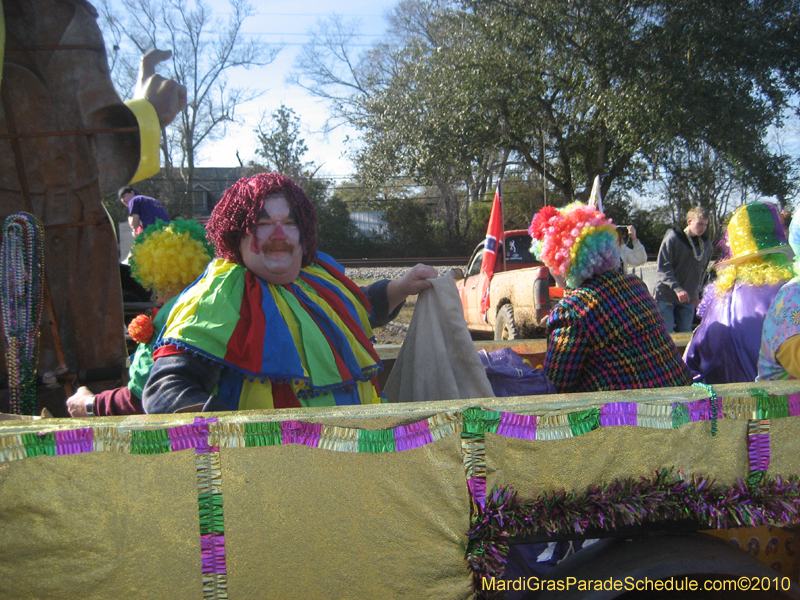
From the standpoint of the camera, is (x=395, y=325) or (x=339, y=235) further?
(x=339, y=235)

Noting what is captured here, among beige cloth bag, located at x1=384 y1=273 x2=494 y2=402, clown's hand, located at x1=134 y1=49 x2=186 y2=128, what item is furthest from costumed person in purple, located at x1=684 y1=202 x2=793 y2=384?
clown's hand, located at x1=134 y1=49 x2=186 y2=128

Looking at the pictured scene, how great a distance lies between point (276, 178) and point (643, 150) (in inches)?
658

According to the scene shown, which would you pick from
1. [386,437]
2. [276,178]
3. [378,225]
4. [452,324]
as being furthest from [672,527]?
[378,225]

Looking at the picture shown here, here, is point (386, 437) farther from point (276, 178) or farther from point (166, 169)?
point (166, 169)

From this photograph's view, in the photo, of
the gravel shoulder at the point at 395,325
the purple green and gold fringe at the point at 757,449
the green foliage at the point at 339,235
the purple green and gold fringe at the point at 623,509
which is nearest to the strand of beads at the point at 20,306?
the purple green and gold fringe at the point at 623,509

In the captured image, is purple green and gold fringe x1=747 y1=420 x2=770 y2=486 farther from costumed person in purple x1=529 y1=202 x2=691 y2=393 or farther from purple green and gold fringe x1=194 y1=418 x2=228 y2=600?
purple green and gold fringe x1=194 y1=418 x2=228 y2=600

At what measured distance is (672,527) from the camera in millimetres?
1658

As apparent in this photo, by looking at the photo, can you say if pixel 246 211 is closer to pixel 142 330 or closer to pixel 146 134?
pixel 142 330

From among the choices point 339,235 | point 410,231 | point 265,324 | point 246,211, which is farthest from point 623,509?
point 410,231

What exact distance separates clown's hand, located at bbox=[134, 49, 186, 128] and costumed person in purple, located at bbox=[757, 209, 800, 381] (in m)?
2.54

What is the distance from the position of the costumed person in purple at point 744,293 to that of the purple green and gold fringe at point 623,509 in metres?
1.33

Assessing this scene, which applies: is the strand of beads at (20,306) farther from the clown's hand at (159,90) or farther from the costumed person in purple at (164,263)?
the clown's hand at (159,90)

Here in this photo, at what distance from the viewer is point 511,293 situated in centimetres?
696

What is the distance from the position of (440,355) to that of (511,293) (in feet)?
15.7
